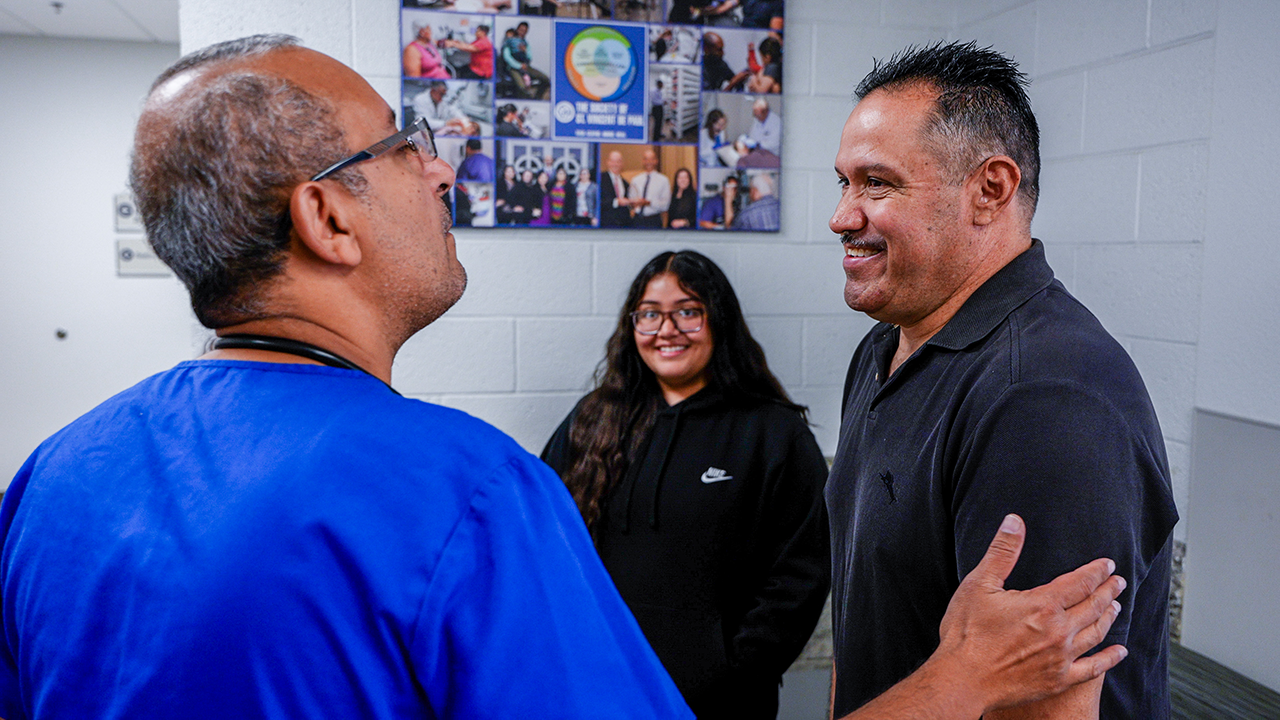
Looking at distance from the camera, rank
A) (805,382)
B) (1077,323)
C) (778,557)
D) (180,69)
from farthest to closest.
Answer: (805,382) < (778,557) < (1077,323) < (180,69)

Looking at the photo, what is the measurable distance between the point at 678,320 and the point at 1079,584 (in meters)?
1.31

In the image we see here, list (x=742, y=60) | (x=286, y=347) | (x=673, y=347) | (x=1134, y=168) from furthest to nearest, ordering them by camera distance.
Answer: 1. (x=742, y=60)
2. (x=673, y=347)
3. (x=1134, y=168)
4. (x=286, y=347)

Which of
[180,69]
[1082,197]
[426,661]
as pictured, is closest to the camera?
[426,661]

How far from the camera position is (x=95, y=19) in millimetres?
4359

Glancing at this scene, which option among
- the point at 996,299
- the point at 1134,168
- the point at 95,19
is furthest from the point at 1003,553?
the point at 95,19

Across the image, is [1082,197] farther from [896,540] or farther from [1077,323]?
[896,540]

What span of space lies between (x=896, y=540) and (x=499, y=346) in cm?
140

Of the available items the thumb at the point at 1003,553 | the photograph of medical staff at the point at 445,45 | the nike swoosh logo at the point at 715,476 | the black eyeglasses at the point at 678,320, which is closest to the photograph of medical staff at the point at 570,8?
the photograph of medical staff at the point at 445,45

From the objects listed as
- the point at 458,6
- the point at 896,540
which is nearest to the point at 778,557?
the point at 896,540

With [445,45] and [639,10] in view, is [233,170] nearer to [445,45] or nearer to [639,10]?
[445,45]

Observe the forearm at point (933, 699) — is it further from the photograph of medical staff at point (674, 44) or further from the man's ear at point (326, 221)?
the photograph of medical staff at point (674, 44)

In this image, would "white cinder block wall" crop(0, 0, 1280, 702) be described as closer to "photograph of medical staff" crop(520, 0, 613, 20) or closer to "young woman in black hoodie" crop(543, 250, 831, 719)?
"young woman in black hoodie" crop(543, 250, 831, 719)

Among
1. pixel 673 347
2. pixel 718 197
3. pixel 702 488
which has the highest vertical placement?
pixel 718 197

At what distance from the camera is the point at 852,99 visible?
229 cm
